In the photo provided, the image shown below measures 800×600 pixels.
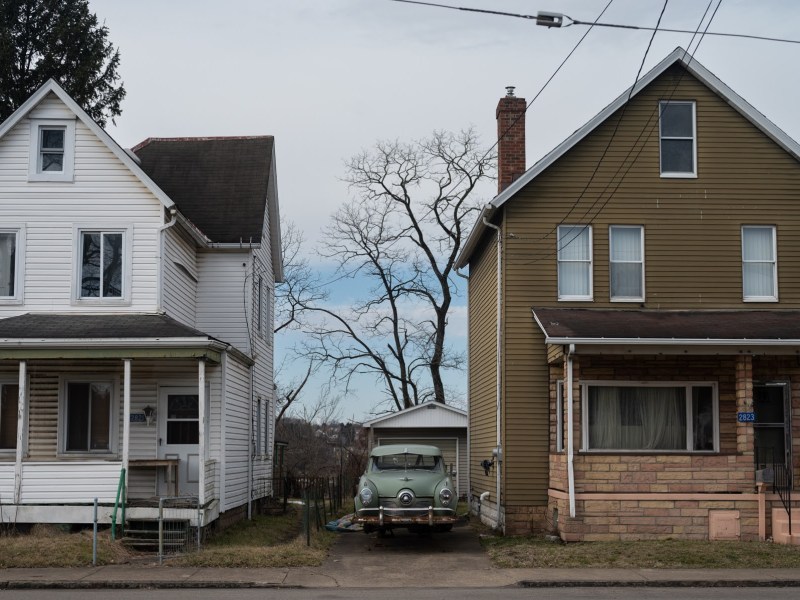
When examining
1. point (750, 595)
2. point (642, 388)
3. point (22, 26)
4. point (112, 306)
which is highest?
point (22, 26)

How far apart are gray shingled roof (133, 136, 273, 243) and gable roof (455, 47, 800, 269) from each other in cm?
698

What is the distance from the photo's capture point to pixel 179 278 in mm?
24422

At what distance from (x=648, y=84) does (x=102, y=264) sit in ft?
40.4

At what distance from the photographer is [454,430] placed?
36.4 m

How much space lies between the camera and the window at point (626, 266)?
74.9 feet

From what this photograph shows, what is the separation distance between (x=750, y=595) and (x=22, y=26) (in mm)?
32856

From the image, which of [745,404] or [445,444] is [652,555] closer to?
[745,404]

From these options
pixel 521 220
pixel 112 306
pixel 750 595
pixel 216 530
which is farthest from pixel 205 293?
pixel 750 595

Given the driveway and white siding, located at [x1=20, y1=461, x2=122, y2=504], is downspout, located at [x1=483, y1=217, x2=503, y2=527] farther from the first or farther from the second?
white siding, located at [x1=20, y1=461, x2=122, y2=504]

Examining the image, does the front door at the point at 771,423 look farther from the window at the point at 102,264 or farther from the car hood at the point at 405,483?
the window at the point at 102,264

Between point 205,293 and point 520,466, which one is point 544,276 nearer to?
point 520,466

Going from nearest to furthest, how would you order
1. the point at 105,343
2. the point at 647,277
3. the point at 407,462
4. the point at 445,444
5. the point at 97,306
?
the point at 105,343 → the point at 407,462 → the point at 97,306 → the point at 647,277 → the point at 445,444

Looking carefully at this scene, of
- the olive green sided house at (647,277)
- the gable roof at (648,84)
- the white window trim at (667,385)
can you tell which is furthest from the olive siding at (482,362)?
the white window trim at (667,385)

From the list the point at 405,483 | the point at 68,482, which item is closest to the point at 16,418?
the point at 68,482
